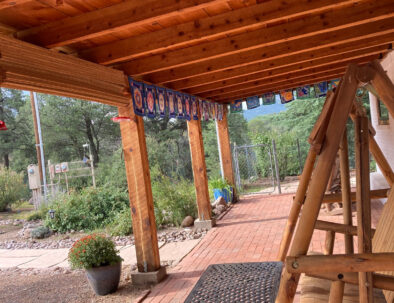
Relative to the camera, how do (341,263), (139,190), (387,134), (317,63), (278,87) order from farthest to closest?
(278,87) → (387,134) → (317,63) → (139,190) → (341,263)

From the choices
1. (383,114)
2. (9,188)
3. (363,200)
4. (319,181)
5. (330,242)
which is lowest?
(330,242)

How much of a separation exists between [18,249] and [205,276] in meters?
6.69

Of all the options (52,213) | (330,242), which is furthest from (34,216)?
(330,242)

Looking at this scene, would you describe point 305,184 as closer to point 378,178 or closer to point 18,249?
point 378,178

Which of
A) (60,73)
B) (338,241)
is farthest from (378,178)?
(60,73)

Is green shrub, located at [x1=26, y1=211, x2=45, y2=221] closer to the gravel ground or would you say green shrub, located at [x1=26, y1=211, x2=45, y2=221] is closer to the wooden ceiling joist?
the gravel ground

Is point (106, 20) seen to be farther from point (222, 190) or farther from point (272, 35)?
point (222, 190)

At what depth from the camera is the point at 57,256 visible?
6.58 m

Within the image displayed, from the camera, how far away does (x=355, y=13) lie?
357 cm

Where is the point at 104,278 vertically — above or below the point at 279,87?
below

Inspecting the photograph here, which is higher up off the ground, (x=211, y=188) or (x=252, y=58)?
(x=252, y=58)

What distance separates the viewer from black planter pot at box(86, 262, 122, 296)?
4.22 m

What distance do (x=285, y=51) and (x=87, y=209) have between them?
643 cm

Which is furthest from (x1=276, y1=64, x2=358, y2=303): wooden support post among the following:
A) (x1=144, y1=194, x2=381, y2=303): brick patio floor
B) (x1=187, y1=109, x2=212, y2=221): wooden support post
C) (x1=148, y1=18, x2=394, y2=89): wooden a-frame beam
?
(x1=187, y1=109, x2=212, y2=221): wooden support post
